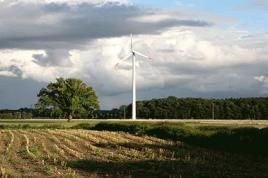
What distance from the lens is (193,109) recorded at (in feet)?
565

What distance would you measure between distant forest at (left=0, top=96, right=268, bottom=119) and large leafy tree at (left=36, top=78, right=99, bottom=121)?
69.9 ft

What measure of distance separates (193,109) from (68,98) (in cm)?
5525

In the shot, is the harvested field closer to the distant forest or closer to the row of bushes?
the row of bushes

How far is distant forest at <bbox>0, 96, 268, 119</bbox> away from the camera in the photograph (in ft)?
521

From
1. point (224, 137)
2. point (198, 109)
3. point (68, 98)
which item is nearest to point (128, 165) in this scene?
point (224, 137)

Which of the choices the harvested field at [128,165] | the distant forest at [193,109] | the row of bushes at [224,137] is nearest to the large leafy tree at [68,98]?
the distant forest at [193,109]

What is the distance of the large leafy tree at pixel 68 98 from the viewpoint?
126438 mm

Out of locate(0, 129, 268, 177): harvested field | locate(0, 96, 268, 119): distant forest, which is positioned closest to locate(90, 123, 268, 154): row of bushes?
locate(0, 129, 268, 177): harvested field

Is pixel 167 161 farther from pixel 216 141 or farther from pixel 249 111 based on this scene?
pixel 249 111

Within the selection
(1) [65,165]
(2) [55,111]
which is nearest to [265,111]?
(2) [55,111]

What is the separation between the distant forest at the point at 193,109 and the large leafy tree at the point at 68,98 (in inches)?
839

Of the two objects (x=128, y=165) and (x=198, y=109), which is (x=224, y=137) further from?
(x=198, y=109)

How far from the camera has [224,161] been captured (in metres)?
35.1

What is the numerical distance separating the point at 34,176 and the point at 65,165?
4951 millimetres
